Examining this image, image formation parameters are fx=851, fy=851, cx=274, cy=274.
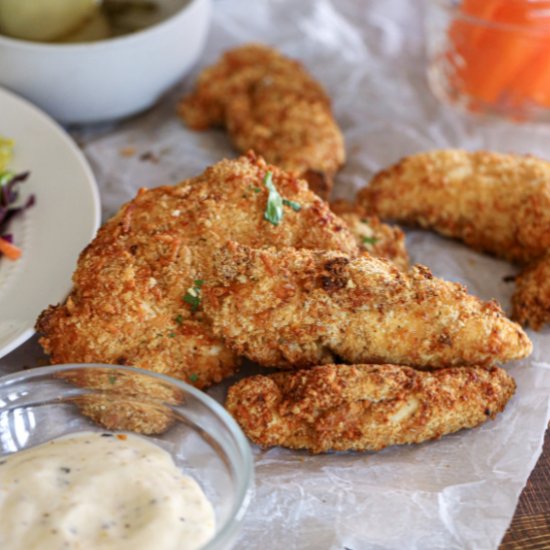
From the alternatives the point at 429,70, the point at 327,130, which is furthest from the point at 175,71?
the point at 429,70

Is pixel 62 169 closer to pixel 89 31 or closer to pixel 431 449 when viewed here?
pixel 89 31

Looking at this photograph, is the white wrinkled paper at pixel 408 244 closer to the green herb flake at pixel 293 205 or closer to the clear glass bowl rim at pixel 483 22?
the clear glass bowl rim at pixel 483 22

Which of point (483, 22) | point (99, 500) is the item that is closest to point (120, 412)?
point (99, 500)

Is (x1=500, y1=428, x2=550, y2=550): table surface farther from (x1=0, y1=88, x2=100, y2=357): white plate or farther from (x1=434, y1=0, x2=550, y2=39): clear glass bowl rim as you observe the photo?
(x1=434, y1=0, x2=550, y2=39): clear glass bowl rim

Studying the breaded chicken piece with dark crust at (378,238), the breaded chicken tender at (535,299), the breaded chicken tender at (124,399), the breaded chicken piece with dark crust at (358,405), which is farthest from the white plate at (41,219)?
the breaded chicken tender at (535,299)

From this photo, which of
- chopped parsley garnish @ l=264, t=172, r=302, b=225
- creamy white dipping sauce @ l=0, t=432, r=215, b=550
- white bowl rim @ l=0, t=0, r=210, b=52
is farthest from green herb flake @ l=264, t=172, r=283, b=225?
white bowl rim @ l=0, t=0, r=210, b=52
